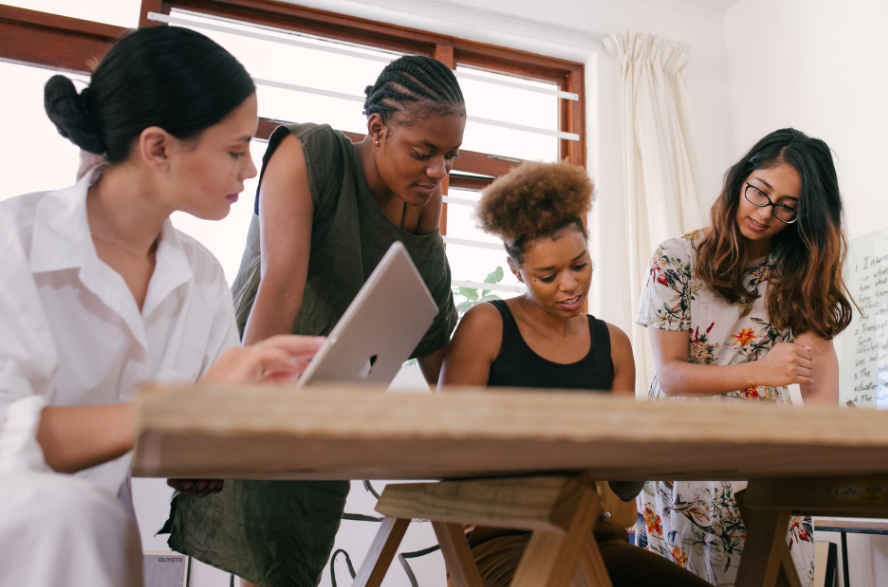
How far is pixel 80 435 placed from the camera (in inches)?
26.1

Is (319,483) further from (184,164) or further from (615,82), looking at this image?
(615,82)

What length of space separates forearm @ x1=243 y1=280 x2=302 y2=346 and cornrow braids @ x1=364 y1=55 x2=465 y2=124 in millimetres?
390

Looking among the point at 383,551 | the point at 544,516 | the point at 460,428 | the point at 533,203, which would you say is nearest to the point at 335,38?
the point at 533,203

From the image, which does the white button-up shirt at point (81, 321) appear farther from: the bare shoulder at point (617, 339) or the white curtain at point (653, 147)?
the white curtain at point (653, 147)

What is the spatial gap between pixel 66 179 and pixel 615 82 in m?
2.32

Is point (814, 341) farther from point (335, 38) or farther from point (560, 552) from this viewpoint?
point (335, 38)

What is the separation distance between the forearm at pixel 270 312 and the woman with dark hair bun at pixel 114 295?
0.07 m

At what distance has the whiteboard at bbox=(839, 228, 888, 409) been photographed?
7.70 ft

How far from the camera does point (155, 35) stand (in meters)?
0.93

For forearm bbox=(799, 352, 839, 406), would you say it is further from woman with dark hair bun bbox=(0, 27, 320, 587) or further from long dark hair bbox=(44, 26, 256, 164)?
long dark hair bbox=(44, 26, 256, 164)

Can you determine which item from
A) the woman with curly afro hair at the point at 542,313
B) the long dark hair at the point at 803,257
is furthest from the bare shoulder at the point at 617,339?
the long dark hair at the point at 803,257

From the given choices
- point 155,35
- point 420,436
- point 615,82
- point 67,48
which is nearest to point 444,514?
point 420,436

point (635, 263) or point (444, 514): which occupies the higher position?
point (635, 263)

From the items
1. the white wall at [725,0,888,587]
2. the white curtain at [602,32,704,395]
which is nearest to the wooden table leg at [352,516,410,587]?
the white wall at [725,0,888,587]
